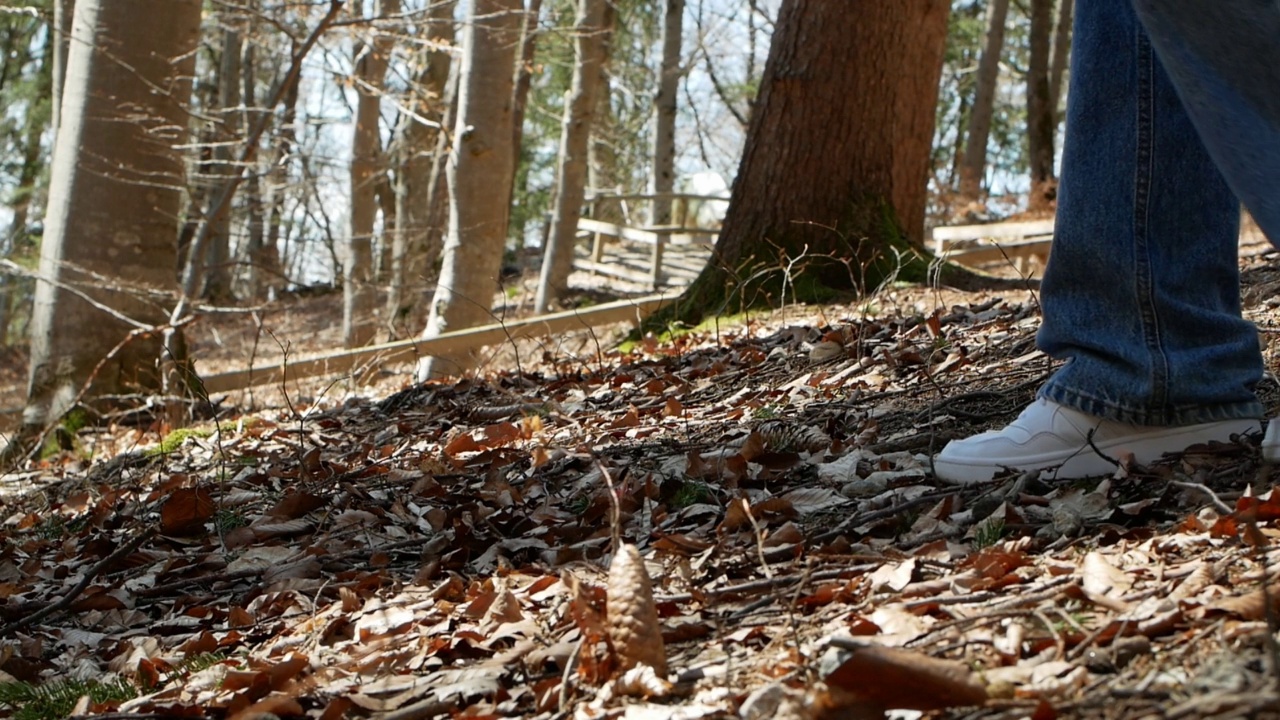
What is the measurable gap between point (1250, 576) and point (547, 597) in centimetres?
121

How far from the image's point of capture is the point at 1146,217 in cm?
234

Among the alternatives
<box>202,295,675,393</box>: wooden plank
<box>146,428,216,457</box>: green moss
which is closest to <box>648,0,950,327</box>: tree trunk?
<box>202,295,675,393</box>: wooden plank

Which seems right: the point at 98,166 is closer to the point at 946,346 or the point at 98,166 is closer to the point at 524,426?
the point at 524,426

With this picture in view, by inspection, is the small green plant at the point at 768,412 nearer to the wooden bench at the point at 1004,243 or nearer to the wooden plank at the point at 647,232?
the wooden bench at the point at 1004,243

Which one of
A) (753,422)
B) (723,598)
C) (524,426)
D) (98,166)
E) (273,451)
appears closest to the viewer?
(723,598)

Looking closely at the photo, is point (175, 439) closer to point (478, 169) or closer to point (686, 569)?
point (686, 569)

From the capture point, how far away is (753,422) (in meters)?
3.54

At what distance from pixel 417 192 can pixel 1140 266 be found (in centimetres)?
1459

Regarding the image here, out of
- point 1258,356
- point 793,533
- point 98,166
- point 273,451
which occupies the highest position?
point 98,166

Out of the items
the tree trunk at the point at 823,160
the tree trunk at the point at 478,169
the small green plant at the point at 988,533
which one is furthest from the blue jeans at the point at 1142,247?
the tree trunk at the point at 478,169

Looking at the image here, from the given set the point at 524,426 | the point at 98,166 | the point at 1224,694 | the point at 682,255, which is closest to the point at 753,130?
the point at 524,426

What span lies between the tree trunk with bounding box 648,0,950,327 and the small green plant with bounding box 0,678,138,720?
4183mm

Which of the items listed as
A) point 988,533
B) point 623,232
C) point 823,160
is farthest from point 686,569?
point 623,232

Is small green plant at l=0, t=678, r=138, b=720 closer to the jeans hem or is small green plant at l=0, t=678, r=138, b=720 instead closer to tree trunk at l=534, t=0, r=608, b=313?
the jeans hem
